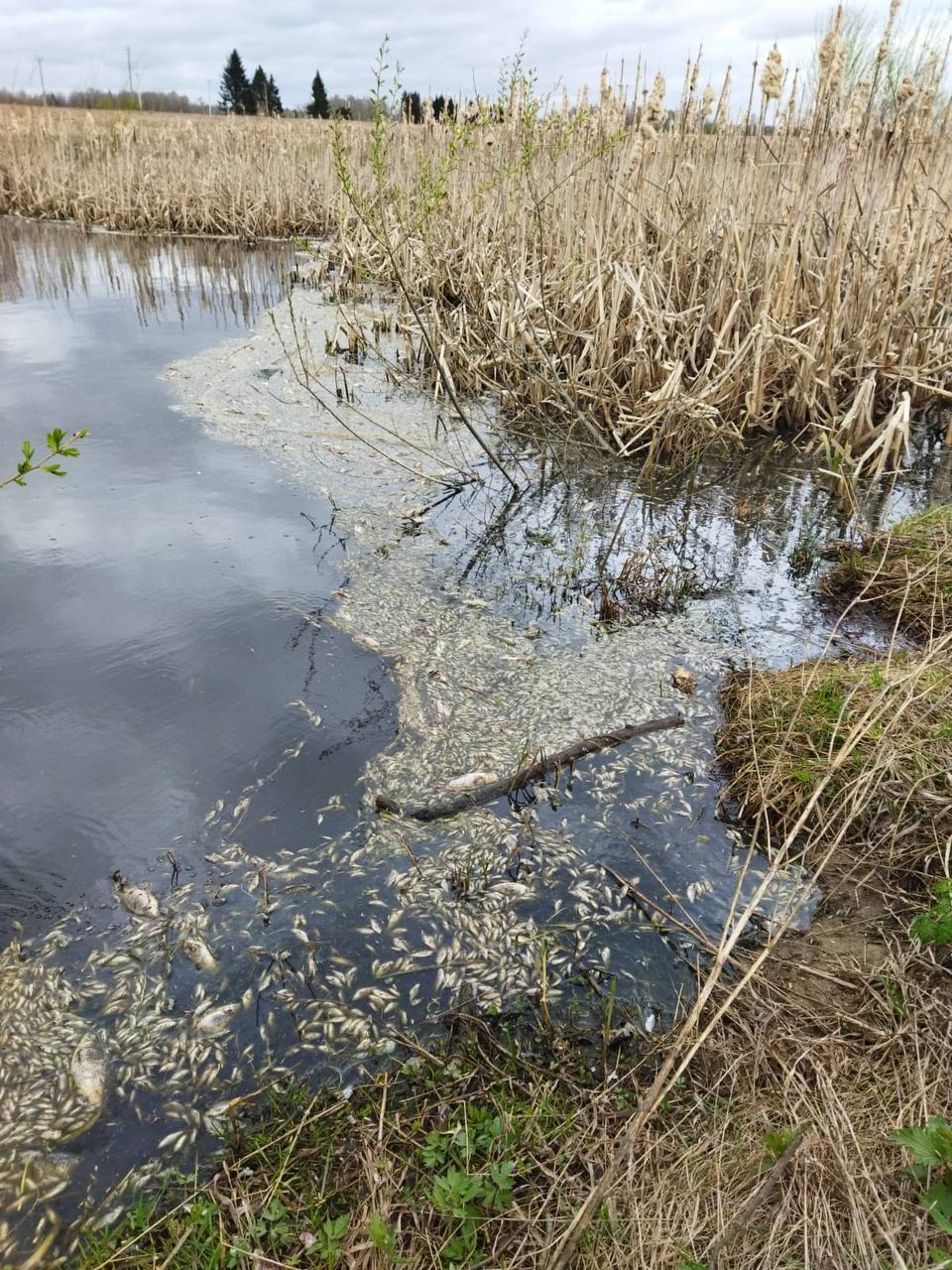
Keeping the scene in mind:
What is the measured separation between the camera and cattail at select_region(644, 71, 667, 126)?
6086mm

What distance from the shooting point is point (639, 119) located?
20.8ft

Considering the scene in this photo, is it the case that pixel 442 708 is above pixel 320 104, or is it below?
below

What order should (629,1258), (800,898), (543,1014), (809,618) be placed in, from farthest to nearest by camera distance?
(809,618) → (800,898) → (543,1014) → (629,1258)

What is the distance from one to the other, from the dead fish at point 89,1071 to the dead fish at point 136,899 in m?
0.36

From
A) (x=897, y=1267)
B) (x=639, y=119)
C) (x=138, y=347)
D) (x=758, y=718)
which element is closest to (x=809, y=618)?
(x=758, y=718)

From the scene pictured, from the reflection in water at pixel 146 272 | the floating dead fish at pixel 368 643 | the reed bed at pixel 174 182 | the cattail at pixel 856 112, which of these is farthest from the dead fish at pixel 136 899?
the reed bed at pixel 174 182

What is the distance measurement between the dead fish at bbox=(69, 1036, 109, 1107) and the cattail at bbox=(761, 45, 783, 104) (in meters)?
6.79

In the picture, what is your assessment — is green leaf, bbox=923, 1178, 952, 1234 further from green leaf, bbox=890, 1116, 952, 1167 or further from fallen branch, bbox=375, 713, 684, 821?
fallen branch, bbox=375, 713, 684, 821

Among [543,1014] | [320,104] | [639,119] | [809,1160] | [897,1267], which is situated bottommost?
[543,1014]

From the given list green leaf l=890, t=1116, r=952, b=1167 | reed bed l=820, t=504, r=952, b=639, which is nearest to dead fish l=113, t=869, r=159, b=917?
green leaf l=890, t=1116, r=952, b=1167

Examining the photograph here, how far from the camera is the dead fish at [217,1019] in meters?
1.94

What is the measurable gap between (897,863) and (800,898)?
329 mm

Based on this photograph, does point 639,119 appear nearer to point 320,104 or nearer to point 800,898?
point 800,898

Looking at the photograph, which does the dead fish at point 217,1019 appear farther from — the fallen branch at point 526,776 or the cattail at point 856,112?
the cattail at point 856,112
